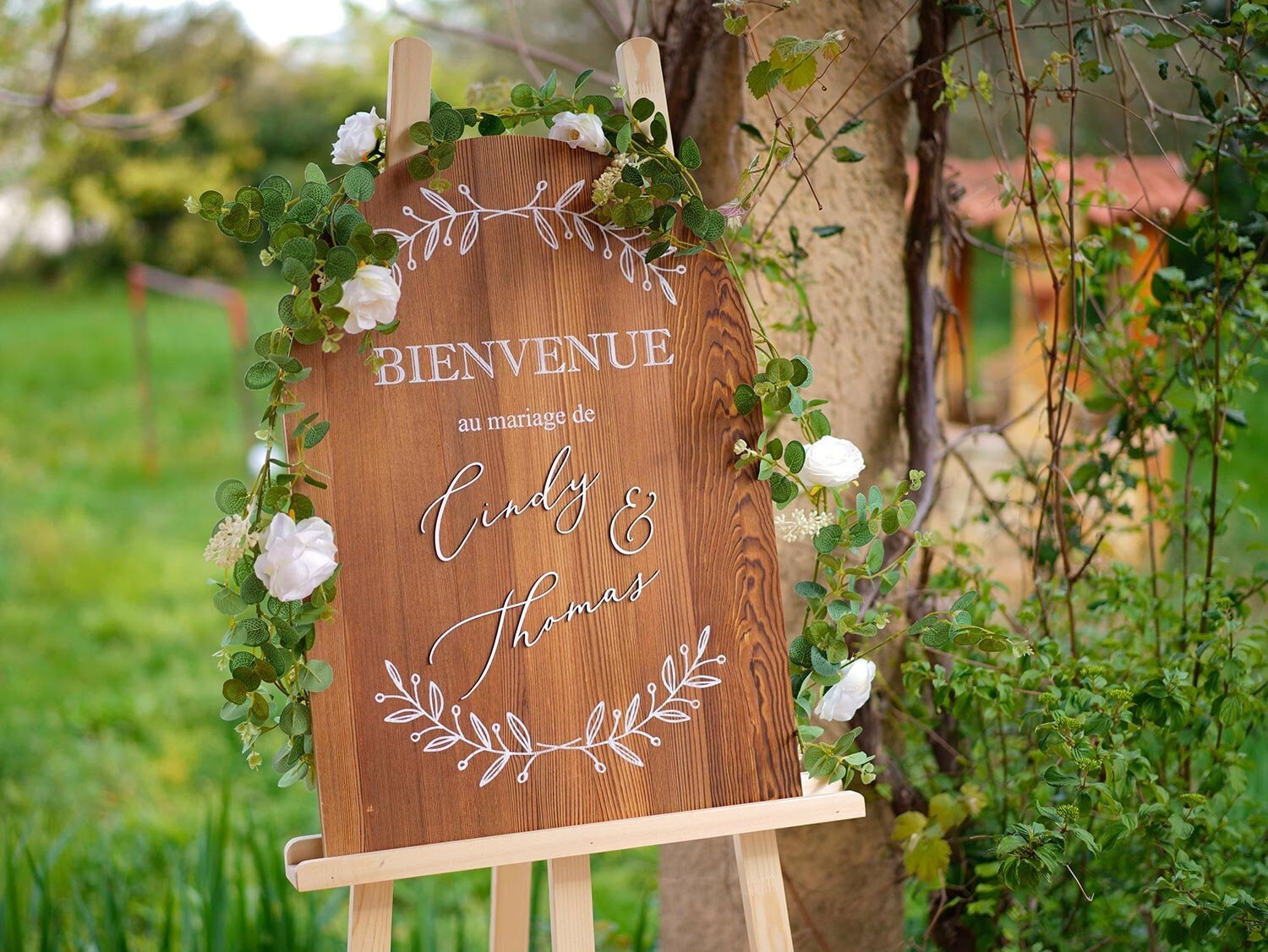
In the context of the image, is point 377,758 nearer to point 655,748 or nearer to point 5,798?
point 655,748

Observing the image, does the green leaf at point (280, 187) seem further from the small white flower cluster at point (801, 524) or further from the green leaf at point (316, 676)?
the small white flower cluster at point (801, 524)

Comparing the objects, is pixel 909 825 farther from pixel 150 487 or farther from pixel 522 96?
pixel 150 487

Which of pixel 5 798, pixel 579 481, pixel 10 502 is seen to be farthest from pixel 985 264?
pixel 579 481

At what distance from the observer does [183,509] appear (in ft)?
19.1

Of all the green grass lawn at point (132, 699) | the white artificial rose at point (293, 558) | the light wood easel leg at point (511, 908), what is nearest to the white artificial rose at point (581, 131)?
the white artificial rose at point (293, 558)

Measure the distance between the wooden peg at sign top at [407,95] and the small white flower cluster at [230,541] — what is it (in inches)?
15.6

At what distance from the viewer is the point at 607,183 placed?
1138 mm

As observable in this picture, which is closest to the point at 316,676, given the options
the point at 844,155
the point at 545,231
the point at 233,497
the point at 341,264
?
the point at 233,497

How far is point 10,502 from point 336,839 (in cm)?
555

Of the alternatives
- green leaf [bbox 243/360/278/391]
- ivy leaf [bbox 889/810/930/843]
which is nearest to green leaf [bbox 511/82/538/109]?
green leaf [bbox 243/360/278/391]

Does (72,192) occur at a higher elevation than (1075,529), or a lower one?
higher

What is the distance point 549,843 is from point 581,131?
0.73m

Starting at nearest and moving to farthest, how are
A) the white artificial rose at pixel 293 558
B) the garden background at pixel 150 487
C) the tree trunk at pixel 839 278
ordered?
the white artificial rose at pixel 293 558 → the tree trunk at pixel 839 278 → the garden background at pixel 150 487

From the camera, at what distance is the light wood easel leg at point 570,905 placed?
1.13 m
